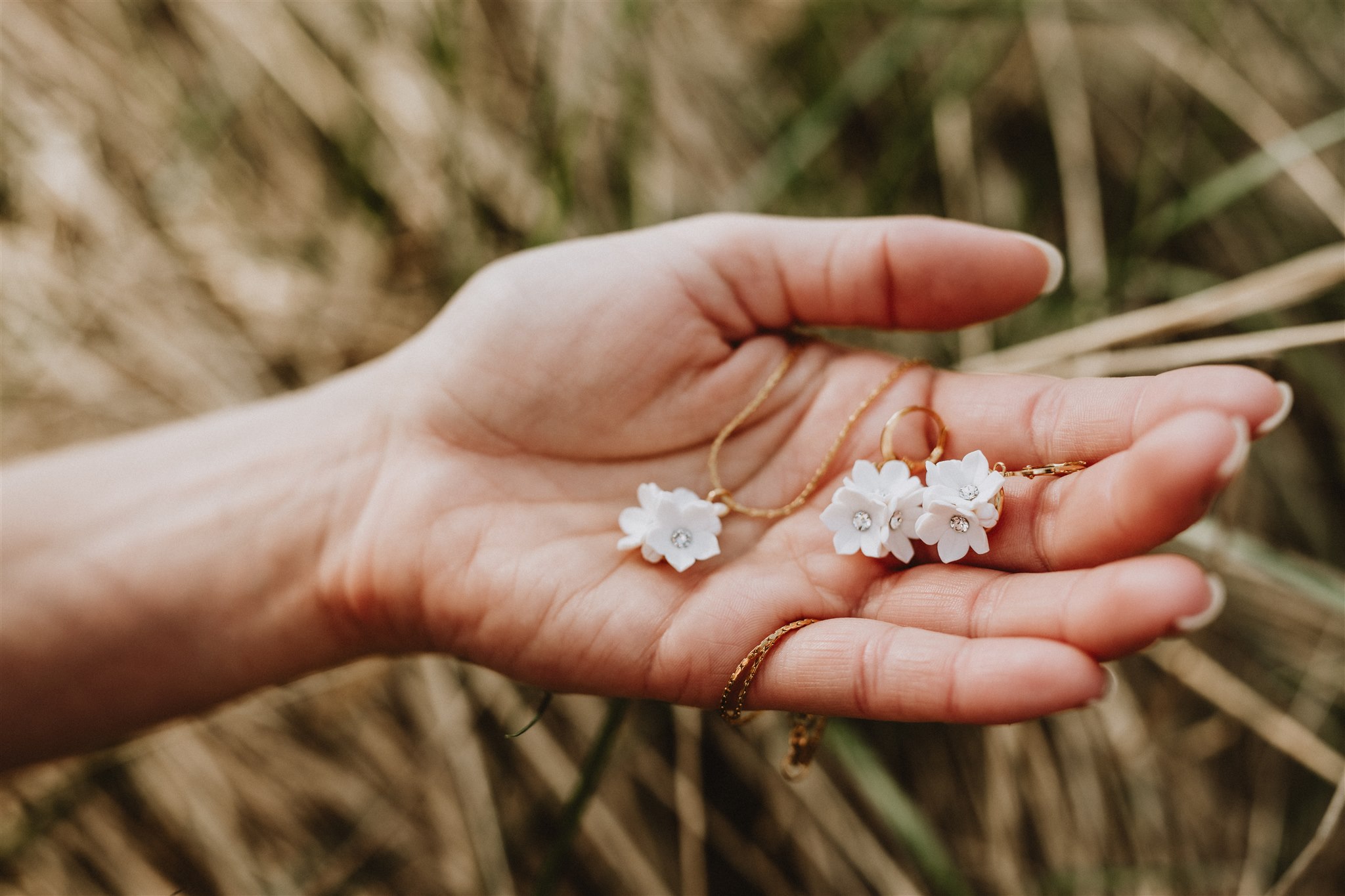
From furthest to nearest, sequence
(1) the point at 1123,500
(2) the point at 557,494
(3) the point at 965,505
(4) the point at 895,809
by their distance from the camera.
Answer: (2) the point at 557,494, (4) the point at 895,809, (3) the point at 965,505, (1) the point at 1123,500

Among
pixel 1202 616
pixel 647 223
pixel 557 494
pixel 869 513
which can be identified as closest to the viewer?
pixel 1202 616

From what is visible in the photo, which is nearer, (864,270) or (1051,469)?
(1051,469)

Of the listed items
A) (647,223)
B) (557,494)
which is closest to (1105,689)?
(557,494)

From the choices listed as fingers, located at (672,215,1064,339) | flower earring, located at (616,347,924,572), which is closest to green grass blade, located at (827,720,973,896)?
flower earring, located at (616,347,924,572)

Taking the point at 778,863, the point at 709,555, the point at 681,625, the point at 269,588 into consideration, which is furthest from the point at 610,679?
the point at 778,863

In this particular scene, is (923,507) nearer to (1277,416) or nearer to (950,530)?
(950,530)

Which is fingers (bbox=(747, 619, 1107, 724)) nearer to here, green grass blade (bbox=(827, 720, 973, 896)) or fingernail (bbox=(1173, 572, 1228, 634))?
fingernail (bbox=(1173, 572, 1228, 634))

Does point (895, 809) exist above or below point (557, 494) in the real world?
below
